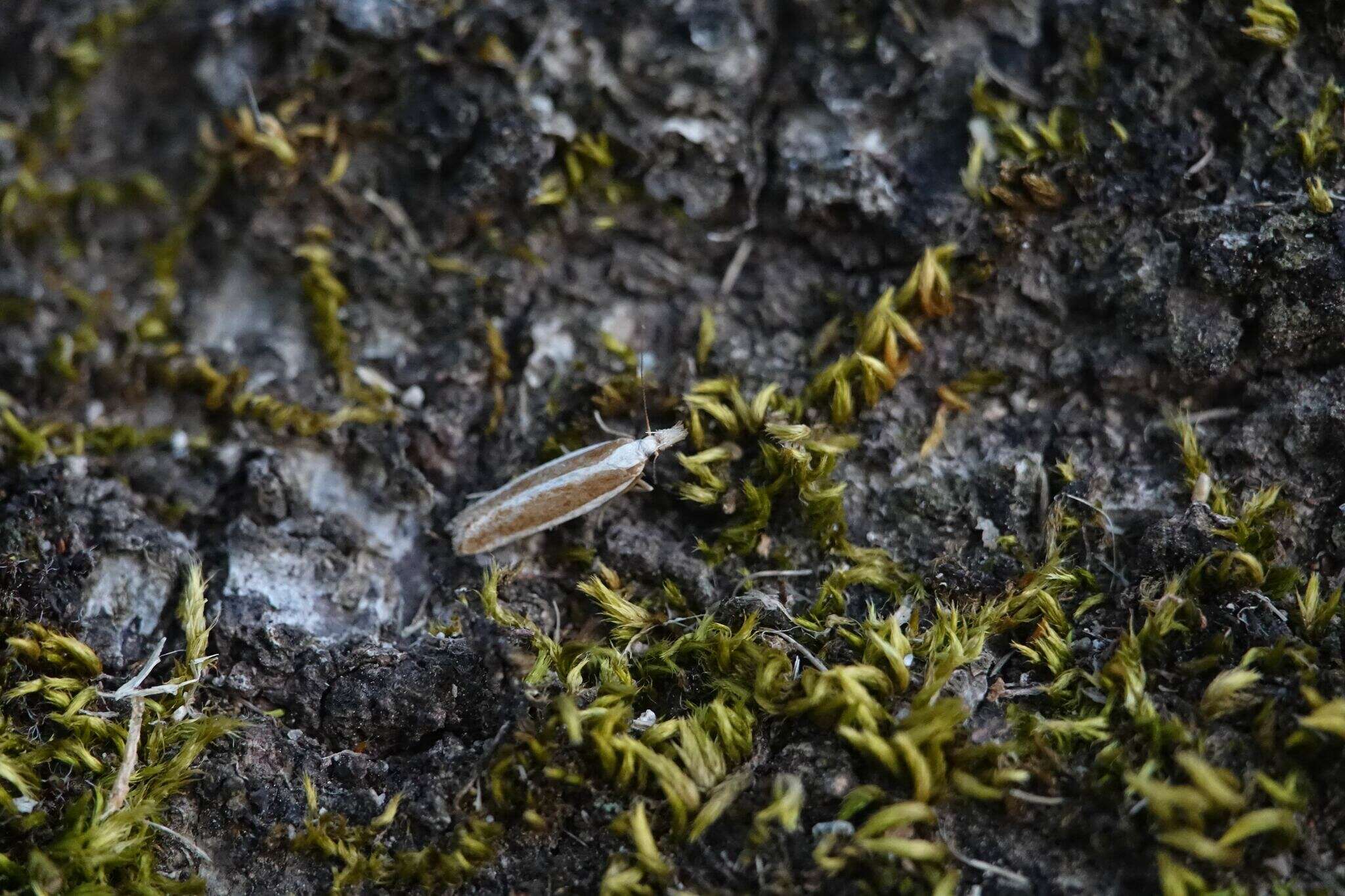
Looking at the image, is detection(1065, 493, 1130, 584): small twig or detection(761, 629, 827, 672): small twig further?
detection(1065, 493, 1130, 584): small twig

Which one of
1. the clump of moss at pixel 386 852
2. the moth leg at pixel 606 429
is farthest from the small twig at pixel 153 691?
the moth leg at pixel 606 429

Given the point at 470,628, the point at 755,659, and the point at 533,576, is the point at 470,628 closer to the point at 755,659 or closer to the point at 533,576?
the point at 533,576

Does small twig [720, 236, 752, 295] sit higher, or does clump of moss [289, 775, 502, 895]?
small twig [720, 236, 752, 295]

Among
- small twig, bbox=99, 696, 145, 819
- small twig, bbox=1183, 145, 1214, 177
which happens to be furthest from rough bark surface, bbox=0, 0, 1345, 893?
small twig, bbox=99, 696, 145, 819

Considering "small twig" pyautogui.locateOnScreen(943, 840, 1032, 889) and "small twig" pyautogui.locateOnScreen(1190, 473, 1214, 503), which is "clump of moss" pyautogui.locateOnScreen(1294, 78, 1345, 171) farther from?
"small twig" pyautogui.locateOnScreen(943, 840, 1032, 889)

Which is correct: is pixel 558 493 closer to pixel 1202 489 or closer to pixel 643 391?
pixel 643 391

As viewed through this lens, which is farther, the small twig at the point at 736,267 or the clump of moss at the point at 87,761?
the small twig at the point at 736,267

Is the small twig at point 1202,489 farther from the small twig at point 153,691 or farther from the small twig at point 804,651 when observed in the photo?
the small twig at point 153,691

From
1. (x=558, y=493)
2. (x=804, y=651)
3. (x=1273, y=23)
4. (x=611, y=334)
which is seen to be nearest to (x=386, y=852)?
(x=558, y=493)
